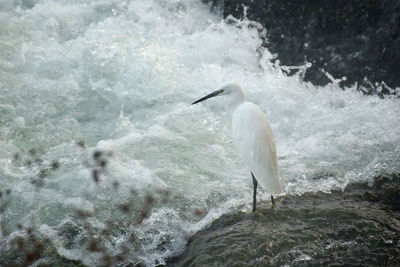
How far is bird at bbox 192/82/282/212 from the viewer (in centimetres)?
278

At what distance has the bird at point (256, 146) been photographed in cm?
278

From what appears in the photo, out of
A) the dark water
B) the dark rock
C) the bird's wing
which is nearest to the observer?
the dark water

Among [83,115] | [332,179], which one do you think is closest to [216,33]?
[83,115]

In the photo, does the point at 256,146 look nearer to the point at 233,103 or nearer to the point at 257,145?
the point at 257,145

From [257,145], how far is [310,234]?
73 centimetres

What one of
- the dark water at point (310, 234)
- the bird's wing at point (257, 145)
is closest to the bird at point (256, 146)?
the bird's wing at point (257, 145)

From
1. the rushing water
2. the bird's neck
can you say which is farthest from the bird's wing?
the rushing water

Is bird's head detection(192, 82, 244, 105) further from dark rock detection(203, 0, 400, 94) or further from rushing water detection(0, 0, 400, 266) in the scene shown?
dark rock detection(203, 0, 400, 94)

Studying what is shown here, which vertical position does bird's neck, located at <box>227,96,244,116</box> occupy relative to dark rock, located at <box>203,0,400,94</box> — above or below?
below

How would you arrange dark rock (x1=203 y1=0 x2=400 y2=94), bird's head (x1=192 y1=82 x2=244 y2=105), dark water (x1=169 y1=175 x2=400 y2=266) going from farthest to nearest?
dark rock (x1=203 y1=0 x2=400 y2=94)
bird's head (x1=192 y1=82 x2=244 y2=105)
dark water (x1=169 y1=175 x2=400 y2=266)

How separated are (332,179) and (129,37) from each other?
2.98 meters

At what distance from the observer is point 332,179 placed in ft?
10.2

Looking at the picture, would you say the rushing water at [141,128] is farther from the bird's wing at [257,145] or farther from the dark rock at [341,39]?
the bird's wing at [257,145]

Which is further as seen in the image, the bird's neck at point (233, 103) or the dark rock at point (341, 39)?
the dark rock at point (341, 39)
